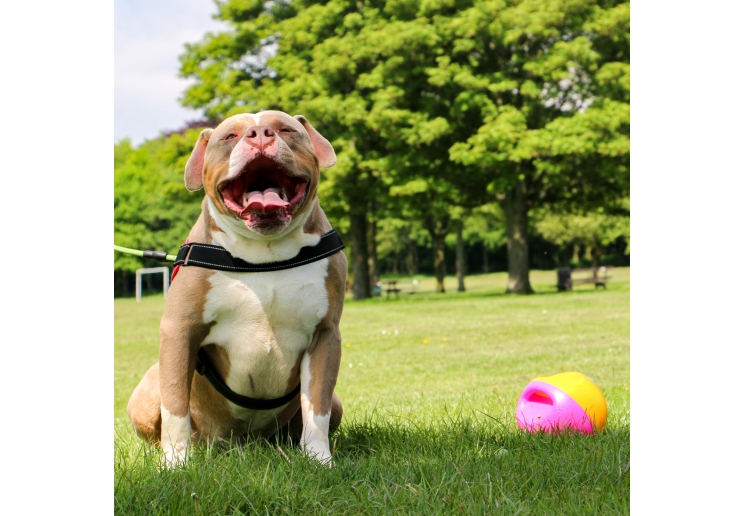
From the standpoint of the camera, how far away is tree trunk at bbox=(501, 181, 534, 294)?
881 inches

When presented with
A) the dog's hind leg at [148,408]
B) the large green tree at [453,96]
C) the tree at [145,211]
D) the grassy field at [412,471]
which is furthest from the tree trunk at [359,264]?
the dog's hind leg at [148,408]

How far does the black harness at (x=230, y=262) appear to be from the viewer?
10.4 feet

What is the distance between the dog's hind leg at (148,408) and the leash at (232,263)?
258 millimetres

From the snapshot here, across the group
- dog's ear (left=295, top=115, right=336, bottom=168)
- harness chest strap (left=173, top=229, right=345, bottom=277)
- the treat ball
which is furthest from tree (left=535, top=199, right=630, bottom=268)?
harness chest strap (left=173, top=229, right=345, bottom=277)

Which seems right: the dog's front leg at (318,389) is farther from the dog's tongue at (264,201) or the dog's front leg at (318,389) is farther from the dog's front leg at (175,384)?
the dog's tongue at (264,201)

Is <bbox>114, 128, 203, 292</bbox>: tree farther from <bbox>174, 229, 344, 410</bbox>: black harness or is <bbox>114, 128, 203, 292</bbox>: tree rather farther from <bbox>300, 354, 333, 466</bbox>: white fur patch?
<bbox>300, 354, 333, 466</bbox>: white fur patch

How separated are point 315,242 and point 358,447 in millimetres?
1046

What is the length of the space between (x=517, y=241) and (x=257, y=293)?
20204mm

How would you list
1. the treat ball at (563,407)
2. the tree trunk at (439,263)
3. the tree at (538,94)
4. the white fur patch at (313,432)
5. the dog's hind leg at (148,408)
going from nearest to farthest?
the white fur patch at (313,432) < the dog's hind leg at (148,408) < the treat ball at (563,407) < the tree at (538,94) < the tree trunk at (439,263)

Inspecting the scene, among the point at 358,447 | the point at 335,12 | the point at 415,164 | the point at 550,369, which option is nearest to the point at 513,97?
the point at 415,164

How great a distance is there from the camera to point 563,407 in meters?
4.02

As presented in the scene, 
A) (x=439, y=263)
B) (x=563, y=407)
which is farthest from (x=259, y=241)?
(x=439, y=263)
